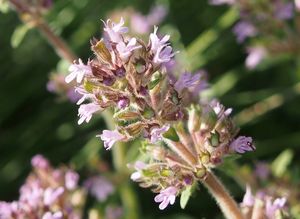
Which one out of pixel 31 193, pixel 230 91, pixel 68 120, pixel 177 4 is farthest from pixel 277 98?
pixel 31 193

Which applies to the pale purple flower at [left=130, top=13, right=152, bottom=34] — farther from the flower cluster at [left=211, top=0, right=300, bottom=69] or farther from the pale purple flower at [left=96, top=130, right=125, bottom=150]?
the pale purple flower at [left=96, top=130, right=125, bottom=150]

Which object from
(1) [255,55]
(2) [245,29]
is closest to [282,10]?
(2) [245,29]

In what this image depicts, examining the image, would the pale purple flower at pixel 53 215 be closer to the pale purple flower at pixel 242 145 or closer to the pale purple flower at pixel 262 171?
the pale purple flower at pixel 242 145

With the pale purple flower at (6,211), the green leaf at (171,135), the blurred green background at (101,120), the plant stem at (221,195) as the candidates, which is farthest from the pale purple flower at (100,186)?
the green leaf at (171,135)

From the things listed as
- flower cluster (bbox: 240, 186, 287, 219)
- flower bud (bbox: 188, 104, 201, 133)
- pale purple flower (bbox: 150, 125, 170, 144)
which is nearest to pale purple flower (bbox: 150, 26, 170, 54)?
pale purple flower (bbox: 150, 125, 170, 144)

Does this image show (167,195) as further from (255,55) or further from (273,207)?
(255,55)

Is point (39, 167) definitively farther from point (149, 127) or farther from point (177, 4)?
point (177, 4)

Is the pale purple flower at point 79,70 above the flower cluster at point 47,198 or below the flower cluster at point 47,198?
above

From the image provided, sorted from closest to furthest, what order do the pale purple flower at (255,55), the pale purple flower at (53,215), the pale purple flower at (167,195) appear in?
the pale purple flower at (167,195) < the pale purple flower at (53,215) < the pale purple flower at (255,55)
